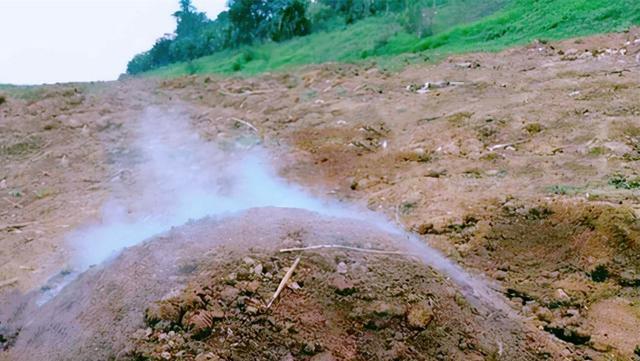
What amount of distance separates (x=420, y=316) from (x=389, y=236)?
0.81 meters

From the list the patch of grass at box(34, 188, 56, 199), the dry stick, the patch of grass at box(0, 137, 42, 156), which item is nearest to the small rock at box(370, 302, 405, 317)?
the dry stick

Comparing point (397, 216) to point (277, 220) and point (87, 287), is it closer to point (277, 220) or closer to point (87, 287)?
point (277, 220)

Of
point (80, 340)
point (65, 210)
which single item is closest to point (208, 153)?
point (65, 210)

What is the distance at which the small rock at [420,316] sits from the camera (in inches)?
100

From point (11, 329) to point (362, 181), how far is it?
3.17m

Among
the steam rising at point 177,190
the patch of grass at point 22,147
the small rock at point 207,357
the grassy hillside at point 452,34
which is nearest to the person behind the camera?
the small rock at point 207,357

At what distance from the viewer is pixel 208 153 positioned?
689 centimetres

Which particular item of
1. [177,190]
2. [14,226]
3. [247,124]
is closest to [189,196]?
[177,190]

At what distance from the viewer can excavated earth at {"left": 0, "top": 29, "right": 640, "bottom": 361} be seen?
2531 mm

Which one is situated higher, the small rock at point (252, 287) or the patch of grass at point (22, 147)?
the small rock at point (252, 287)

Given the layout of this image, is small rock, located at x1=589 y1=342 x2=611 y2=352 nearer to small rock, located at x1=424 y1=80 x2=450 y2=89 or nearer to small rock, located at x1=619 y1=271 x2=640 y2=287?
small rock, located at x1=619 y1=271 x2=640 y2=287

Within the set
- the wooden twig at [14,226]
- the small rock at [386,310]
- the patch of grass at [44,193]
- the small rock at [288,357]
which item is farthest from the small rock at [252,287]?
the patch of grass at [44,193]

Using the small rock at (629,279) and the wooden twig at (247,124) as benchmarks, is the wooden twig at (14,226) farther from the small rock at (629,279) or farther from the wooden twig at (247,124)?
the small rock at (629,279)

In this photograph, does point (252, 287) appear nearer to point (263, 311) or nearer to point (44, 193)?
point (263, 311)
